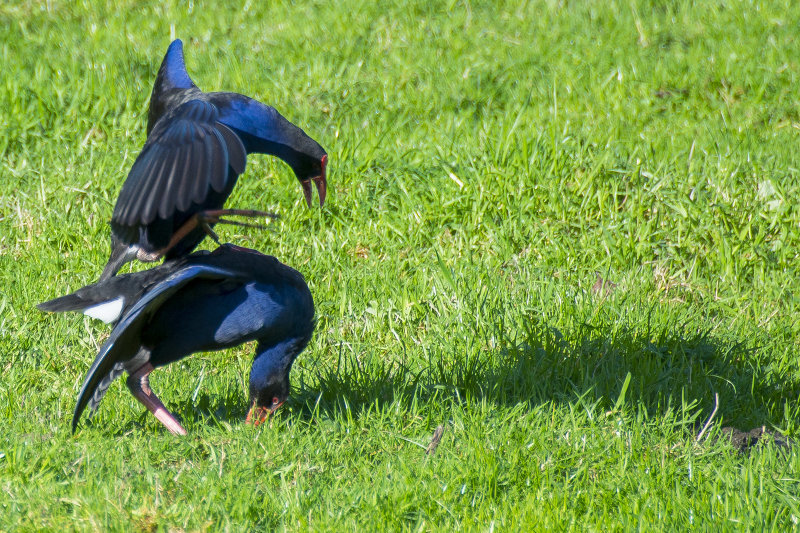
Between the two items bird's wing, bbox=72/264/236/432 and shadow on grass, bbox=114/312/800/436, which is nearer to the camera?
bird's wing, bbox=72/264/236/432

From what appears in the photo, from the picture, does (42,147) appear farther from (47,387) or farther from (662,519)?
(662,519)

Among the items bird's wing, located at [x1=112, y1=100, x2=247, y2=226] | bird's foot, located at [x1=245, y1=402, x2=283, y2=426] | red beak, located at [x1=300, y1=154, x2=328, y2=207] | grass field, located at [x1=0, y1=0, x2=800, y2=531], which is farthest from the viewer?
red beak, located at [x1=300, y1=154, x2=328, y2=207]

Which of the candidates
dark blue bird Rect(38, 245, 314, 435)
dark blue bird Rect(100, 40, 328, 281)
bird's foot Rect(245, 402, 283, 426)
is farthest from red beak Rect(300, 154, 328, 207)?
bird's foot Rect(245, 402, 283, 426)

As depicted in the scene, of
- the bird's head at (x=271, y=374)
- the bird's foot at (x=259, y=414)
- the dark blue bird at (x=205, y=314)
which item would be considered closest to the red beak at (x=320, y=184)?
the dark blue bird at (x=205, y=314)

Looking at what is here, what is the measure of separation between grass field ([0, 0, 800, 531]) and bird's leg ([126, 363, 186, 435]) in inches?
4.1

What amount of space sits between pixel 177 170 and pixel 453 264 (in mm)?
2044

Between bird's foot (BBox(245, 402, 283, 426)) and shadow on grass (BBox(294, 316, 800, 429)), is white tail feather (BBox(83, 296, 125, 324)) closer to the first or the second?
bird's foot (BBox(245, 402, 283, 426))

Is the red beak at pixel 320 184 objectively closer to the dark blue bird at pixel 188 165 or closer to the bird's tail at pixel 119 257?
the dark blue bird at pixel 188 165

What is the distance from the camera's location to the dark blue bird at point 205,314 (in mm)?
3139

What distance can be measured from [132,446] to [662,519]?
5.45ft

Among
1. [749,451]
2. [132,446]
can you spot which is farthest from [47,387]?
[749,451]

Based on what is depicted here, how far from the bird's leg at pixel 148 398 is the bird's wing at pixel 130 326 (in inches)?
3.6

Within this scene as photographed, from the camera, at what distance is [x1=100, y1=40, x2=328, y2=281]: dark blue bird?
8.52ft

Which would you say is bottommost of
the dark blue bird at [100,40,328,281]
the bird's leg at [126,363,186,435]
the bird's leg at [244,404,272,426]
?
the bird's leg at [244,404,272,426]
